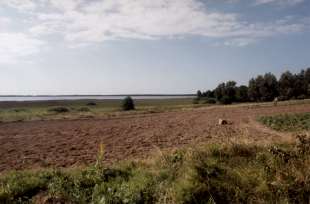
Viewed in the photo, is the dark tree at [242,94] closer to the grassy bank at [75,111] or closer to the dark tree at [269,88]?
the dark tree at [269,88]

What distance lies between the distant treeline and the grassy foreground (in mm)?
66431

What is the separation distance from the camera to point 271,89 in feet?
244

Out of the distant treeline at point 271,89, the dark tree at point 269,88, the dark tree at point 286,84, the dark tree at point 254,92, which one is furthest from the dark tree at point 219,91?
the dark tree at point 286,84

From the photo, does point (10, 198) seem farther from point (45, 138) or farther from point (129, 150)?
point (45, 138)

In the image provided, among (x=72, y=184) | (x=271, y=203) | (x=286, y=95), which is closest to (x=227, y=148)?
(x=271, y=203)

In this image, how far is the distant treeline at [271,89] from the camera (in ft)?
235

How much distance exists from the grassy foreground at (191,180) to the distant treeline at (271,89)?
66431 millimetres

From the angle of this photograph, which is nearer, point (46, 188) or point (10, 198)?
point (10, 198)

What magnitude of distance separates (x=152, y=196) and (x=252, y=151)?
2396 millimetres

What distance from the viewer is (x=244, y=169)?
5688mm

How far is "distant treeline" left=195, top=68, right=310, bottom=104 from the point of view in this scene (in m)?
71.6

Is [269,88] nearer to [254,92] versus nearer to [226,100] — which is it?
[254,92]

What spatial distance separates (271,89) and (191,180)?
241 feet

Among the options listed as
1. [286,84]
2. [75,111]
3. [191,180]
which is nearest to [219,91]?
[286,84]
